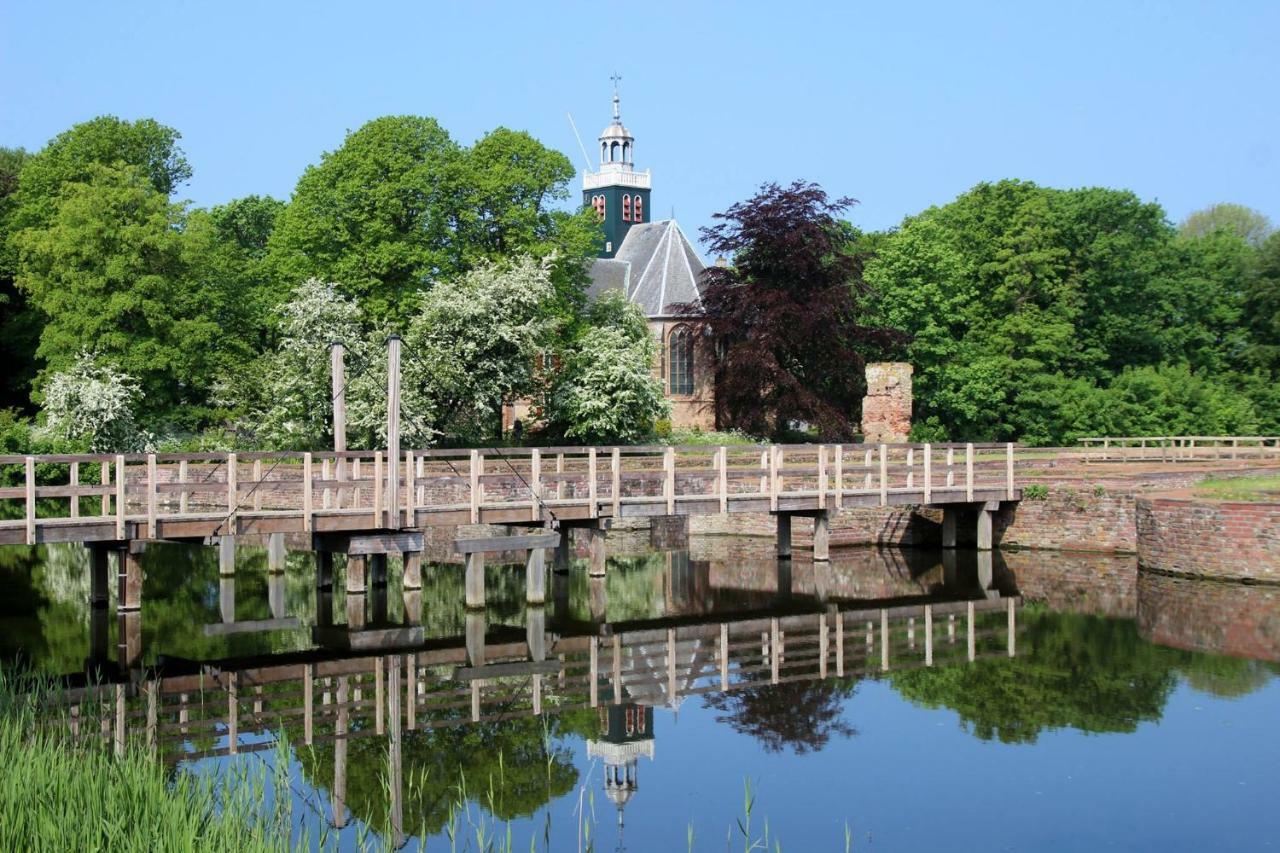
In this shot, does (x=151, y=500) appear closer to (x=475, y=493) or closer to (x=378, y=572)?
(x=475, y=493)

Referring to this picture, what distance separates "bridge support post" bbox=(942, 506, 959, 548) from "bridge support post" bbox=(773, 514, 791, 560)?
3864 mm

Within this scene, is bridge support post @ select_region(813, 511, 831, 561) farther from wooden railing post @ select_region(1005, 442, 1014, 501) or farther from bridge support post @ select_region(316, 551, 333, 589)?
bridge support post @ select_region(316, 551, 333, 589)

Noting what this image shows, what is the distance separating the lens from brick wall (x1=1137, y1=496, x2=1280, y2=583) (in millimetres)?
24422

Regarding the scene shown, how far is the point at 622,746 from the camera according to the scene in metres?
14.0

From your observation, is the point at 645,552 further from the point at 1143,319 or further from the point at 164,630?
the point at 1143,319

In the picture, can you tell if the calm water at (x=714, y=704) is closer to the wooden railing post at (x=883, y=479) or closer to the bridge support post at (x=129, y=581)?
the bridge support post at (x=129, y=581)

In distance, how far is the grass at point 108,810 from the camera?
802 centimetres

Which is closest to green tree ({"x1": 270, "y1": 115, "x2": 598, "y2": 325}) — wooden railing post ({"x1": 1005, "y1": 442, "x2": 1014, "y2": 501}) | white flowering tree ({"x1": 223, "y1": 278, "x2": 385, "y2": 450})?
white flowering tree ({"x1": 223, "y1": 278, "x2": 385, "y2": 450})

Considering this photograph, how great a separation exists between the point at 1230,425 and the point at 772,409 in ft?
67.2

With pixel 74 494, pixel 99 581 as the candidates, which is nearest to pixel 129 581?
pixel 99 581

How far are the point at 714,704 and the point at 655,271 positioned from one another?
4369cm

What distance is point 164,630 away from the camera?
20.3m

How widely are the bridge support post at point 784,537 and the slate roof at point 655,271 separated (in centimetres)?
2613

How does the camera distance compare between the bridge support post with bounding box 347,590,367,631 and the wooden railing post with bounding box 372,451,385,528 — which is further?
the wooden railing post with bounding box 372,451,385,528
